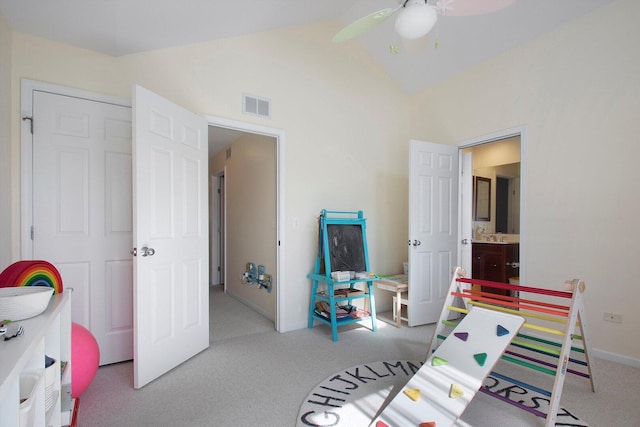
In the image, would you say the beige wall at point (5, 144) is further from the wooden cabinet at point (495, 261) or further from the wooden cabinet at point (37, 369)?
the wooden cabinet at point (495, 261)

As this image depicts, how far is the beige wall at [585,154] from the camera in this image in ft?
8.34

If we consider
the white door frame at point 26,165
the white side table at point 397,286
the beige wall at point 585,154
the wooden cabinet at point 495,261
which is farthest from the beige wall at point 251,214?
the wooden cabinet at point 495,261

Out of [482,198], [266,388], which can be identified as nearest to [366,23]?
[266,388]

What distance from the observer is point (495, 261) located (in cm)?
435

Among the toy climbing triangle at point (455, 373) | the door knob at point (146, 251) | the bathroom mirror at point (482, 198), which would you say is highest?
the bathroom mirror at point (482, 198)

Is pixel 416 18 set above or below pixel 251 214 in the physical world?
above

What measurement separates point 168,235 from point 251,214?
1882 millimetres

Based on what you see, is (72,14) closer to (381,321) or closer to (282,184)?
(282,184)

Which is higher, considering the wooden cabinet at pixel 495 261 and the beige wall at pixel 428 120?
the beige wall at pixel 428 120

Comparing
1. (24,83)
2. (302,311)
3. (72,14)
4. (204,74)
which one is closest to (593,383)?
(302,311)

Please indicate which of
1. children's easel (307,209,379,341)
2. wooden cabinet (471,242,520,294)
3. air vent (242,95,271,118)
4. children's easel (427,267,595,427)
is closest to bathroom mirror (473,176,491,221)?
wooden cabinet (471,242,520,294)

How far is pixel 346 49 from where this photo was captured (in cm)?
379

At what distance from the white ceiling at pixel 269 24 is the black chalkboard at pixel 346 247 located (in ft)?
6.04

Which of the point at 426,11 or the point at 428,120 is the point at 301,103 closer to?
the point at 428,120
